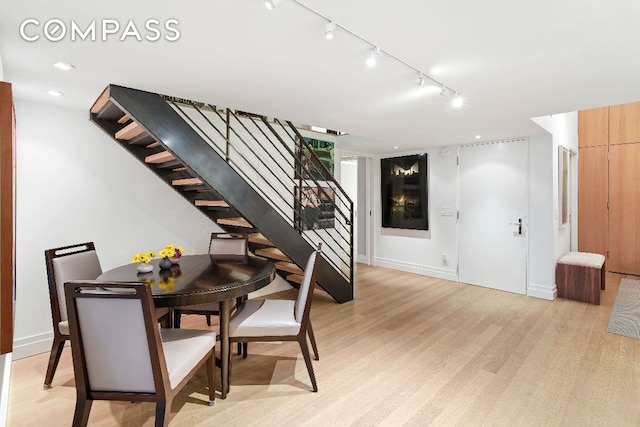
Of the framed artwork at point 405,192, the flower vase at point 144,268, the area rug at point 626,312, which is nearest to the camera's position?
the flower vase at point 144,268

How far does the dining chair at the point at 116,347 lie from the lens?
4.67 feet

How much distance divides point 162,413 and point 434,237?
15.7 feet

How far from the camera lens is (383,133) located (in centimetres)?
414

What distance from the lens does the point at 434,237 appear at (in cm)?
536

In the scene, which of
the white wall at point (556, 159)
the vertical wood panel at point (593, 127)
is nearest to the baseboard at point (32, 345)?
the white wall at point (556, 159)

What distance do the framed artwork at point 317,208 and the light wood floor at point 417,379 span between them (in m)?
1.61

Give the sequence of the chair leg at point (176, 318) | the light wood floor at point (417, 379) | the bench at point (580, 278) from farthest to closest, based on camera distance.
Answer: the bench at point (580, 278)
the chair leg at point (176, 318)
the light wood floor at point (417, 379)

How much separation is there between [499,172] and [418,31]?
3.66 meters

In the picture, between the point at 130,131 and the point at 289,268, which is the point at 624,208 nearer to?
the point at 289,268

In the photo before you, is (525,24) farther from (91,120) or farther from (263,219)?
(91,120)

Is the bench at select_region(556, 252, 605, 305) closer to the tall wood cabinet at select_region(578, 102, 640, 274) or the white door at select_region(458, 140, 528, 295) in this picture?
the white door at select_region(458, 140, 528, 295)

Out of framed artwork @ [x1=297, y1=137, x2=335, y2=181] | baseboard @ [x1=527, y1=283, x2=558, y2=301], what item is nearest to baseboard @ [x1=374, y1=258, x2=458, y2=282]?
baseboard @ [x1=527, y1=283, x2=558, y2=301]

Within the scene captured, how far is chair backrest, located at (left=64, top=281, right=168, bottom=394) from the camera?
1.42 meters

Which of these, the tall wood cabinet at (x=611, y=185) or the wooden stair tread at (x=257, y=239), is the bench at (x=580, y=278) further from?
the wooden stair tread at (x=257, y=239)
